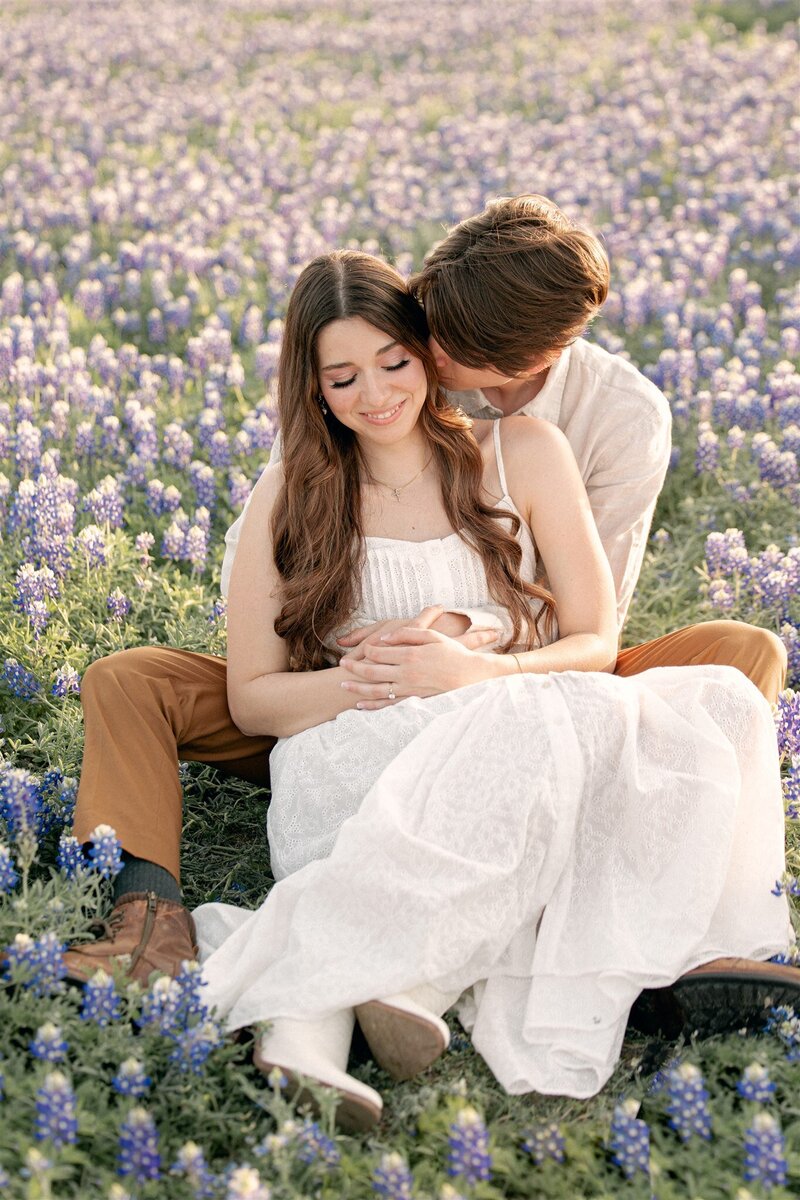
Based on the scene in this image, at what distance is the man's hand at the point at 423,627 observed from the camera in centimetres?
372

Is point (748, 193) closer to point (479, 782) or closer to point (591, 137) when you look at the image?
point (591, 137)

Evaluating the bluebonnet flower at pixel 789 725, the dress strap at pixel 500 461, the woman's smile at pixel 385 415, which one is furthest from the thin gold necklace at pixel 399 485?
the bluebonnet flower at pixel 789 725

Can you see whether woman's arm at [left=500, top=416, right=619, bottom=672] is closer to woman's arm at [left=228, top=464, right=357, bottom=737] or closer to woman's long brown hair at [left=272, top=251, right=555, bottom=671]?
woman's long brown hair at [left=272, top=251, right=555, bottom=671]

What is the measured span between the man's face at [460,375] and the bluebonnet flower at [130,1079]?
193 centimetres

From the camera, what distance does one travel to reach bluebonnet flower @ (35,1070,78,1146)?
8.65 ft

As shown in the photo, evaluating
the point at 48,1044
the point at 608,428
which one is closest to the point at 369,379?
the point at 608,428

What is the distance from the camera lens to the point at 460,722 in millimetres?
3305

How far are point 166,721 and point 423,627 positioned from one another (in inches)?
27.9

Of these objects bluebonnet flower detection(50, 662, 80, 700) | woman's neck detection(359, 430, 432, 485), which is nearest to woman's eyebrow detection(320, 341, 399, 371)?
woman's neck detection(359, 430, 432, 485)

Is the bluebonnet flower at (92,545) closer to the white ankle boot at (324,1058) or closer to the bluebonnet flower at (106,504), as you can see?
the bluebonnet flower at (106,504)

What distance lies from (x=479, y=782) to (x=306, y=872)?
0.42 m

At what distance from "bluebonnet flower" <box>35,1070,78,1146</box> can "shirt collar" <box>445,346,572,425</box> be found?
7.36ft

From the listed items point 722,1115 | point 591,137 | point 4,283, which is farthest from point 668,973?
point 591,137

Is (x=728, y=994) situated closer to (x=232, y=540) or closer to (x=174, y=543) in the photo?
(x=232, y=540)
